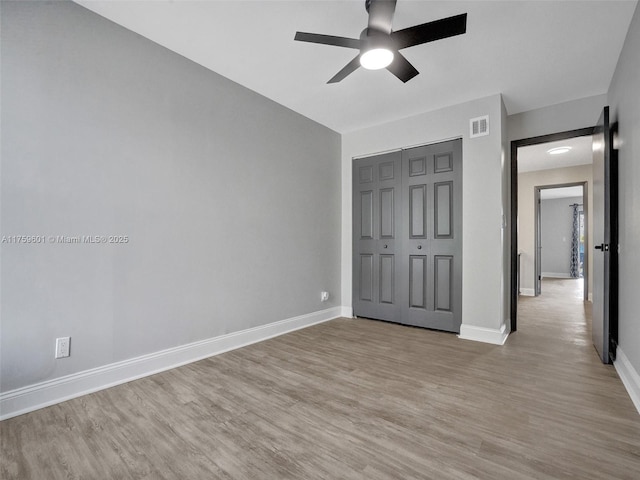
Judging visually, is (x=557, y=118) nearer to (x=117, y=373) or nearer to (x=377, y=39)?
(x=377, y=39)

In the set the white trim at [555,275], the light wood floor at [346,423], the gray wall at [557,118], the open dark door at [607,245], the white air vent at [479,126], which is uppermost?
the gray wall at [557,118]

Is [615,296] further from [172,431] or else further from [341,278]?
[172,431]

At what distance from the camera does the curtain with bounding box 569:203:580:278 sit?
9.90 metres

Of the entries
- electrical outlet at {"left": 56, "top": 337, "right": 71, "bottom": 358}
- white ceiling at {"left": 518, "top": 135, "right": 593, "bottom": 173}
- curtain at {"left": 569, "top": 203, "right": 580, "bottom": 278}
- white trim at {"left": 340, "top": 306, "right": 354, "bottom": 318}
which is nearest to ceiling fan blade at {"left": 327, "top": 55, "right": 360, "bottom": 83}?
electrical outlet at {"left": 56, "top": 337, "right": 71, "bottom": 358}

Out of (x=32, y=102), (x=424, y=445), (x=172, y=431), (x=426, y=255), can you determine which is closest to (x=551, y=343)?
(x=426, y=255)

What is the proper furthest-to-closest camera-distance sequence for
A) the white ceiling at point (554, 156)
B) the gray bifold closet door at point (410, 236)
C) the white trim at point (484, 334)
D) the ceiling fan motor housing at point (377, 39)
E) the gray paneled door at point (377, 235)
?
the white ceiling at point (554, 156) < the gray paneled door at point (377, 235) < the gray bifold closet door at point (410, 236) < the white trim at point (484, 334) < the ceiling fan motor housing at point (377, 39)

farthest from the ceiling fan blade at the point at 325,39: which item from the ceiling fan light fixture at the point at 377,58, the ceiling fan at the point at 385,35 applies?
the ceiling fan light fixture at the point at 377,58

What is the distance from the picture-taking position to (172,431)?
1671mm

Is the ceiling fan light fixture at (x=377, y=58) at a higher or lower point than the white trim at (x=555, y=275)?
higher

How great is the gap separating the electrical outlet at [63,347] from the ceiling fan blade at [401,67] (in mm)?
2880

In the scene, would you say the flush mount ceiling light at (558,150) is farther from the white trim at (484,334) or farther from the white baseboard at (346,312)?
the white baseboard at (346,312)

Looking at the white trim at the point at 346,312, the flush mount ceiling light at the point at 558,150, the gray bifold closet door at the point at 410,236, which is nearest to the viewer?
the gray bifold closet door at the point at 410,236

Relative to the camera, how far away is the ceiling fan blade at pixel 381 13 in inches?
73.5

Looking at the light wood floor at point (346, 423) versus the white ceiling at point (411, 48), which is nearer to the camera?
the light wood floor at point (346, 423)
